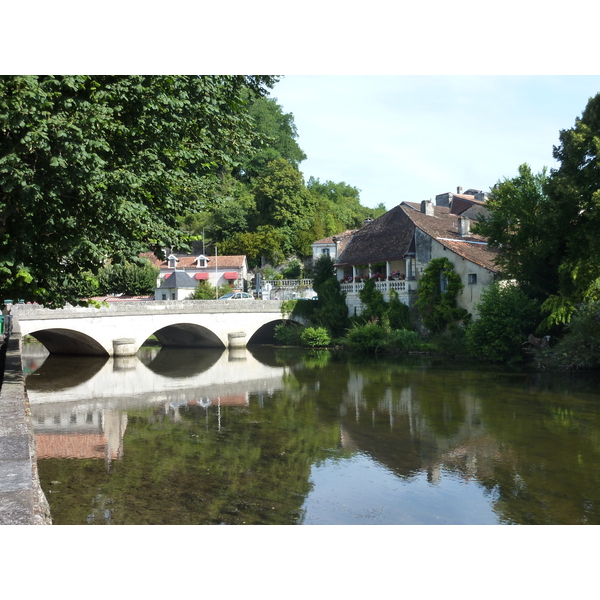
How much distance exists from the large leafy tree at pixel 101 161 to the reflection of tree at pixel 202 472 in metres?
3.65

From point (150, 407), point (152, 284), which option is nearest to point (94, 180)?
point (150, 407)

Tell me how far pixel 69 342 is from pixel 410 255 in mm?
18958

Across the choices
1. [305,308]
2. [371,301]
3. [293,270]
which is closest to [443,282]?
[371,301]

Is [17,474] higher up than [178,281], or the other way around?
[178,281]

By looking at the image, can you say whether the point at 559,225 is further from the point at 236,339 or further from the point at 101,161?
the point at 236,339

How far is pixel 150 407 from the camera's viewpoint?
18.6 m

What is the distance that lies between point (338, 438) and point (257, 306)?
24762 millimetres

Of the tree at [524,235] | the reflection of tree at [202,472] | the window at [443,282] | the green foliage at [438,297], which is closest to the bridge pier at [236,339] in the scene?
the green foliage at [438,297]

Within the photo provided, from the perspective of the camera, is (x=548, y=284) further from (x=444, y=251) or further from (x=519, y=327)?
(x=444, y=251)

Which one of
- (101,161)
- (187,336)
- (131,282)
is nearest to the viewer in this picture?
(101,161)

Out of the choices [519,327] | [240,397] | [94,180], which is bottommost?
[240,397]

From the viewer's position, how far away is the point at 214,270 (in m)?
57.0

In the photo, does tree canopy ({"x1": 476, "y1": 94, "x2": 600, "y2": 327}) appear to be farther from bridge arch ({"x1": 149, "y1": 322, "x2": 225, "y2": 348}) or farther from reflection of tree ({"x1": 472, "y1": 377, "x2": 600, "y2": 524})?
bridge arch ({"x1": 149, "y1": 322, "x2": 225, "y2": 348})

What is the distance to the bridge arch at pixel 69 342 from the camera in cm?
3122
